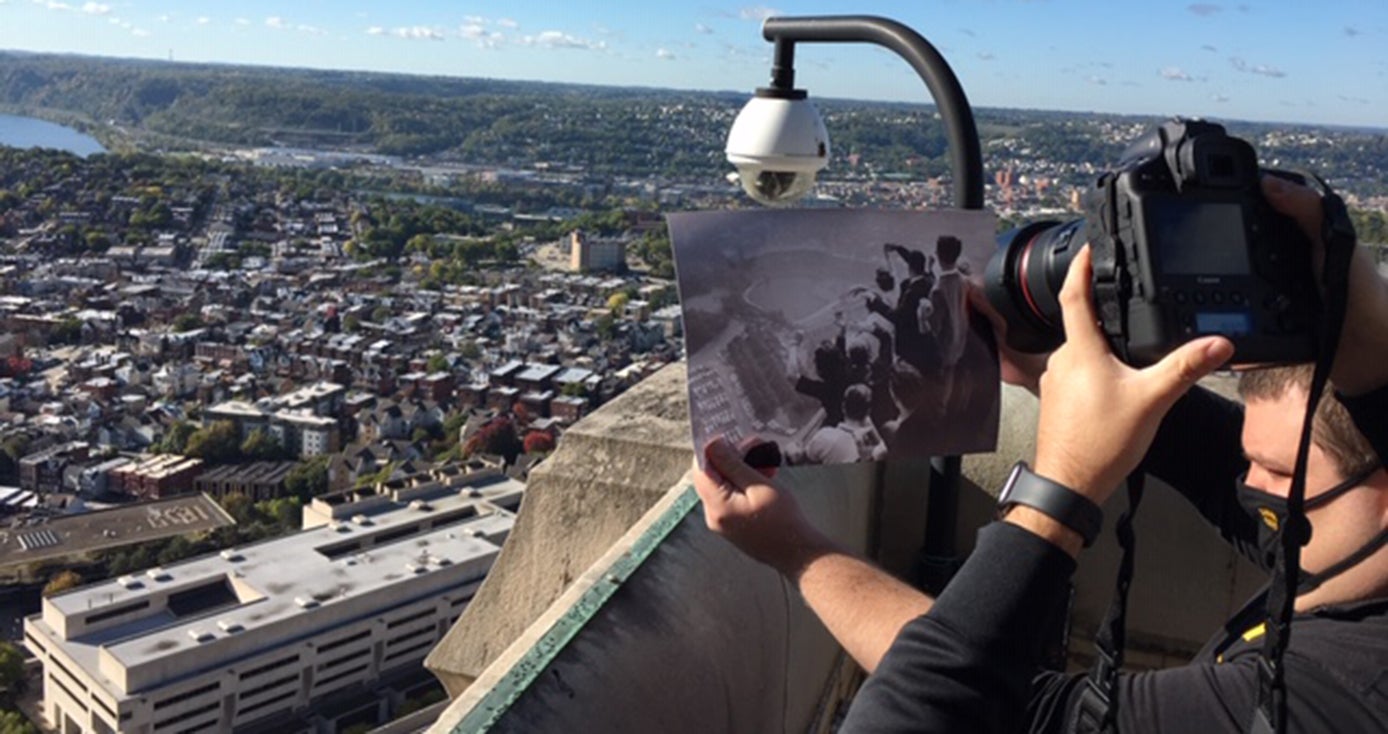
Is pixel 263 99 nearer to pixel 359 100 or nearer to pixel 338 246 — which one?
pixel 359 100

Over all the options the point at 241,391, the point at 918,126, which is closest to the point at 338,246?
the point at 241,391

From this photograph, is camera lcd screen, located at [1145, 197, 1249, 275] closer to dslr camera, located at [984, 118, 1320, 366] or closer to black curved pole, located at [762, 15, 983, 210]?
dslr camera, located at [984, 118, 1320, 366]

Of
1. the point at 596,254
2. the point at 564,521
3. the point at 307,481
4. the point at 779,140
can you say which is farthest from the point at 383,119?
the point at 564,521

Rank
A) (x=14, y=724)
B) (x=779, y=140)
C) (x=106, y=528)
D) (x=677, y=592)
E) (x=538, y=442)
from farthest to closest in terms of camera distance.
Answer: (x=538, y=442), (x=106, y=528), (x=14, y=724), (x=779, y=140), (x=677, y=592)

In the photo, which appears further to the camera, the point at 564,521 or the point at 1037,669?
the point at 564,521

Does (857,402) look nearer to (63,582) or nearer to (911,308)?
(911,308)

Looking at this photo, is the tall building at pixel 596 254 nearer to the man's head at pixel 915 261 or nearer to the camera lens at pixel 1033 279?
the man's head at pixel 915 261

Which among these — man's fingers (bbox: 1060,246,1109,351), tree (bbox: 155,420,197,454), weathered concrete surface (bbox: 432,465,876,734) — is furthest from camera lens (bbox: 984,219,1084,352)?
tree (bbox: 155,420,197,454)
